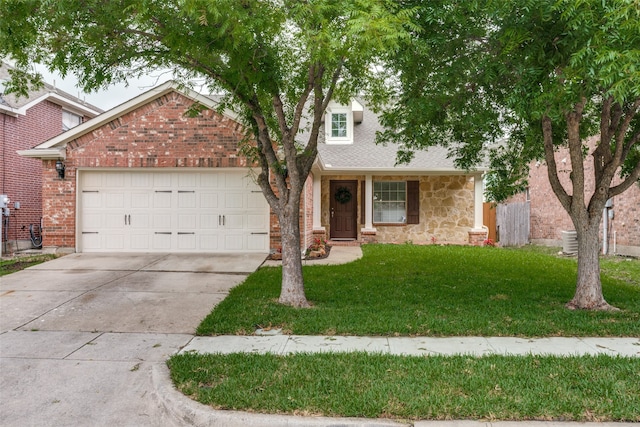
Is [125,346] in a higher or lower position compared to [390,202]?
lower

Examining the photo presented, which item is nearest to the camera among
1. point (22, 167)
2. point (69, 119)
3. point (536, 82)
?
point (536, 82)

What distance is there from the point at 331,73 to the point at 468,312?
13.6 ft

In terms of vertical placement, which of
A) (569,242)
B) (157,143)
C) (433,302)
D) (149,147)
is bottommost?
(433,302)

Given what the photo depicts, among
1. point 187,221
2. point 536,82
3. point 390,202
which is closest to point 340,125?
point 390,202

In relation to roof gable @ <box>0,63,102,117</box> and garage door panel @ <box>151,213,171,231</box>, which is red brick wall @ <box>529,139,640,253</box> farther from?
roof gable @ <box>0,63,102,117</box>

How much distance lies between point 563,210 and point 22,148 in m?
19.0

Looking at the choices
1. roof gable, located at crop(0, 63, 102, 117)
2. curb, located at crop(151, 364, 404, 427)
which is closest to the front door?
roof gable, located at crop(0, 63, 102, 117)

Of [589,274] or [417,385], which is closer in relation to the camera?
[417,385]

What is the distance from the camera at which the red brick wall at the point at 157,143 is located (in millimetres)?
10602

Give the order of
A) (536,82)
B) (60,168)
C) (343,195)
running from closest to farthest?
1. (536,82)
2. (60,168)
3. (343,195)

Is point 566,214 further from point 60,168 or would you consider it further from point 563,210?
point 60,168

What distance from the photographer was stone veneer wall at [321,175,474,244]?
15109 mm

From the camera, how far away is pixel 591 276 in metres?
6.09

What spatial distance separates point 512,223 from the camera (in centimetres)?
1652
